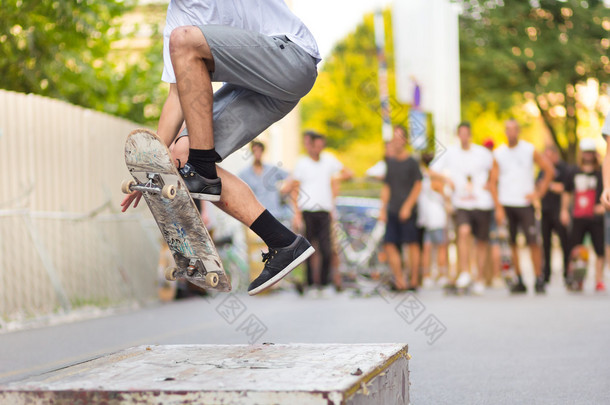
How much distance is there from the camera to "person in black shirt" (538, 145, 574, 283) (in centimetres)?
1407

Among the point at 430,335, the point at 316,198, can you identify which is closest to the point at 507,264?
the point at 316,198

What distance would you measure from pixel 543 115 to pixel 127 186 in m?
27.6

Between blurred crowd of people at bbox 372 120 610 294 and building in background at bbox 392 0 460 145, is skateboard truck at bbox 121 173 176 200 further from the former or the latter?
building in background at bbox 392 0 460 145

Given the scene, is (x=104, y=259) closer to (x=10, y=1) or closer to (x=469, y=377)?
(x=10, y=1)

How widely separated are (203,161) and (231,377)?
1.32 m

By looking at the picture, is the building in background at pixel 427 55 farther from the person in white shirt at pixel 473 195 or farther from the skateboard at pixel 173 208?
the skateboard at pixel 173 208

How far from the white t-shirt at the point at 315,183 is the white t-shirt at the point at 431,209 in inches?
60.8

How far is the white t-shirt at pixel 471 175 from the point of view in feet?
42.3

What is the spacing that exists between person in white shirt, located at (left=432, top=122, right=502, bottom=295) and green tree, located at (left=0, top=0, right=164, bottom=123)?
5.64 meters

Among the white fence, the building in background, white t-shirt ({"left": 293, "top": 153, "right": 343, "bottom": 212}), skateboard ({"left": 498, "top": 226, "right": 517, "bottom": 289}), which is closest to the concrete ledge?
the white fence

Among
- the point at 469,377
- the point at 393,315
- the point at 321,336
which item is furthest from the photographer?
the point at 393,315

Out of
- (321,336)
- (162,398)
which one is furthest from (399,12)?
(162,398)

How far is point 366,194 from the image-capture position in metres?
22.2

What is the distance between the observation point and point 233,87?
4.67m
